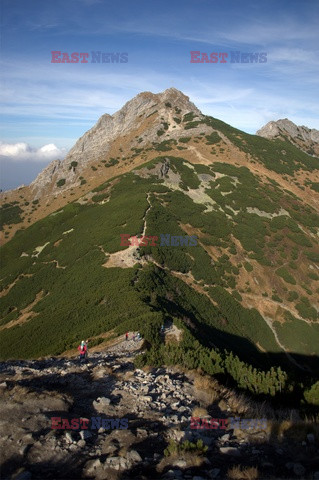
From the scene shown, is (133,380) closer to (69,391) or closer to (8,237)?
(69,391)

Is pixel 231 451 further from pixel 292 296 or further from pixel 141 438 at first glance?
pixel 292 296

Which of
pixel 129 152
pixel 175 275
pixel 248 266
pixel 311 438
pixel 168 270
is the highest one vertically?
pixel 129 152

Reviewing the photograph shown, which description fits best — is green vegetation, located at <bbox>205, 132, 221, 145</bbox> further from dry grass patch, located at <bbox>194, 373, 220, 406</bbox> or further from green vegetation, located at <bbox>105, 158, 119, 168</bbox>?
dry grass patch, located at <bbox>194, 373, 220, 406</bbox>

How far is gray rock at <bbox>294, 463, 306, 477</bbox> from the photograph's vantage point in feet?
24.9

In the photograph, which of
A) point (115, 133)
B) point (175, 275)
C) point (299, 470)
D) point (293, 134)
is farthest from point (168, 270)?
point (293, 134)

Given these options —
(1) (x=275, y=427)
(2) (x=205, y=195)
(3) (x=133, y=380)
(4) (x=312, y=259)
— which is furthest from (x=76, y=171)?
(1) (x=275, y=427)

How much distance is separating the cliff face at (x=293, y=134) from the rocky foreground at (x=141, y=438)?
120095 millimetres

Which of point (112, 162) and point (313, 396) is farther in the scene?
point (112, 162)

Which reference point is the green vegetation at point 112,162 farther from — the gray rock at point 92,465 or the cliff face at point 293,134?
the gray rock at point 92,465

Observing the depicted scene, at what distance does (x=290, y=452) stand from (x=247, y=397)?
447cm

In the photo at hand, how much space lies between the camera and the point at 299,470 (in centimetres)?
765

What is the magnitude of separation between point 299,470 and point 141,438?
445 centimetres

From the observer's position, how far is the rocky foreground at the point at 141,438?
784 cm

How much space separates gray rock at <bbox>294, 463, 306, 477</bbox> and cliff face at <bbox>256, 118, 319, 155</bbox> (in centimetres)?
12309
